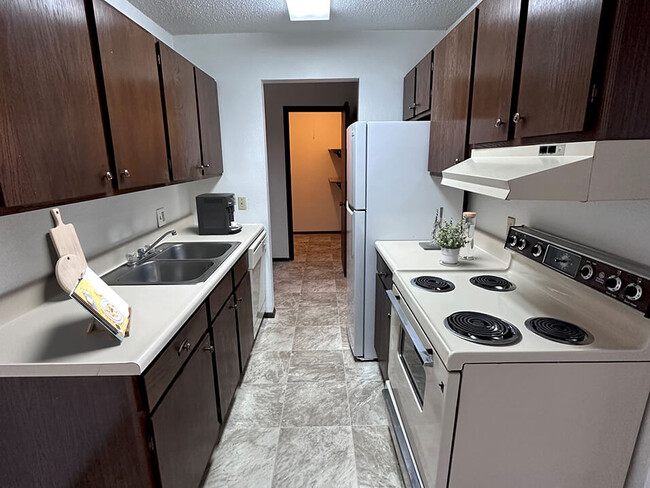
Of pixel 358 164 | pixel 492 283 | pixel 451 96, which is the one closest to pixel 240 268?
pixel 358 164

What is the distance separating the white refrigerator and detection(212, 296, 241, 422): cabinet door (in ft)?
2.92

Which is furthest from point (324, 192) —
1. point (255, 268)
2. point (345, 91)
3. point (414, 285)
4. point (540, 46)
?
point (540, 46)

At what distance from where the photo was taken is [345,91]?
15.5ft

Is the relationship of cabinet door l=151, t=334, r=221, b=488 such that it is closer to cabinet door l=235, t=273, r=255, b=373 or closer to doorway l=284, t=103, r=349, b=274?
cabinet door l=235, t=273, r=255, b=373

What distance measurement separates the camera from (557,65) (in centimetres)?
101

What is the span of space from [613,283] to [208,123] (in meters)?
2.56

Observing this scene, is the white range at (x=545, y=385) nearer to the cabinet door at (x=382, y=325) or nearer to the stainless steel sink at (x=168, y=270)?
the cabinet door at (x=382, y=325)

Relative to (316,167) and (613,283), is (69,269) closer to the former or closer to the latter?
(613,283)

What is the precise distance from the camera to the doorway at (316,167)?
6.19 m

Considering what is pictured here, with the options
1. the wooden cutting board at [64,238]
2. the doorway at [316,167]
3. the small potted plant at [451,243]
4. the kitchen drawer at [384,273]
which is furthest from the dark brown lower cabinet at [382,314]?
the doorway at [316,167]

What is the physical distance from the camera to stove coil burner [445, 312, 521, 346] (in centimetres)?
111

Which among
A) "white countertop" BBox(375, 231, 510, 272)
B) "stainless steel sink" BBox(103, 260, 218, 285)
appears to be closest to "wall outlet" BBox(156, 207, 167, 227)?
"stainless steel sink" BBox(103, 260, 218, 285)

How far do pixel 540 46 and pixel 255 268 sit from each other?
6.96 feet

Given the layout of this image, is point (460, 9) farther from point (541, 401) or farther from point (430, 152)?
point (541, 401)
